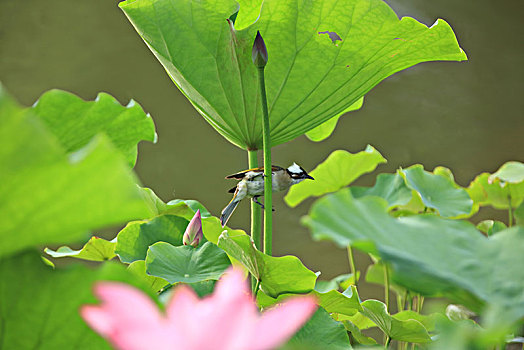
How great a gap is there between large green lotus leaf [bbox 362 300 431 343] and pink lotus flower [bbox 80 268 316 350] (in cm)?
36

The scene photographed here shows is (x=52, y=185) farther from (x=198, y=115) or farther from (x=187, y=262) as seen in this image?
(x=198, y=115)

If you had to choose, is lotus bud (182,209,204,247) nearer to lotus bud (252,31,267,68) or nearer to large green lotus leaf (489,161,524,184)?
lotus bud (252,31,267,68)

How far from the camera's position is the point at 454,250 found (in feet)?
0.43

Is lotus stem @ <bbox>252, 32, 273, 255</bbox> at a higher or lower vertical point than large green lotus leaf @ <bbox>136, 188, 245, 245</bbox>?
higher

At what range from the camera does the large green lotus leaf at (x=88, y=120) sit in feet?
0.77

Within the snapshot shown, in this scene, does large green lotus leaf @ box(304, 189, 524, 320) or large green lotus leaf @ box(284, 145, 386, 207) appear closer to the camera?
large green lotus leaf @ box(304, 189, 524, 320)

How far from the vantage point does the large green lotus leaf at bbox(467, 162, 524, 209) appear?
82cm

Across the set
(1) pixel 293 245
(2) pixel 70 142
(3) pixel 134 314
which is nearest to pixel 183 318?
(3) pixel 134 314

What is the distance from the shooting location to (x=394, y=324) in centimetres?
43

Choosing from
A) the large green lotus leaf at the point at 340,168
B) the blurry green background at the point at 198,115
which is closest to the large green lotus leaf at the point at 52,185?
the large green lotus leaf at the point at 340,168

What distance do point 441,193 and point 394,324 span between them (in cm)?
39

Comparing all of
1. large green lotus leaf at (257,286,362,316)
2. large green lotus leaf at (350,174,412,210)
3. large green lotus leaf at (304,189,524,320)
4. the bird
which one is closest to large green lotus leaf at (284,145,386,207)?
large green lotus leaf at (350,174,412,210)

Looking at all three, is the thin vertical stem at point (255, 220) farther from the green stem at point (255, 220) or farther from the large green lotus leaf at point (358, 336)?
the large green lotus leaf at point (358, 336)

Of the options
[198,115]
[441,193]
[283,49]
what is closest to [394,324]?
[283,49]
